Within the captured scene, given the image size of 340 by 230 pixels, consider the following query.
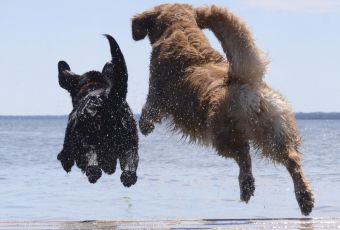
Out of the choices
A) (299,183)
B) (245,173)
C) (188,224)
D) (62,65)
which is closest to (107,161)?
(62,65)

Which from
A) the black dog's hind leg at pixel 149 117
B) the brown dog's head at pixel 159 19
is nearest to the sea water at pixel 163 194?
the black dog's hind leg at pixel 149 117

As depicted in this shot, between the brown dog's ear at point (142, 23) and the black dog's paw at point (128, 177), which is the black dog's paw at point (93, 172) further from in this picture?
the brown dog's ear at point (142, 23)

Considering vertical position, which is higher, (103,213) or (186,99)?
(186,99)

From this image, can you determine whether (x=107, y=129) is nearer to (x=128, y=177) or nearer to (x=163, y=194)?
(x=128, y=177)

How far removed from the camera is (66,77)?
28.2ft

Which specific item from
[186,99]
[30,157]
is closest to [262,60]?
[186,99]

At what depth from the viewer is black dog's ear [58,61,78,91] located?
8.60 meters

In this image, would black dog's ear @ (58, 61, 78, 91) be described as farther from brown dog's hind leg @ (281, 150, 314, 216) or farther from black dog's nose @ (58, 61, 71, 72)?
brown dog's hind leg @ (281, 150, 314, 216)

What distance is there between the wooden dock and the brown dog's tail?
1.26 m

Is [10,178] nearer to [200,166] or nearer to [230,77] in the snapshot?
[200,166]

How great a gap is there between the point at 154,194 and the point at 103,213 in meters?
2.16

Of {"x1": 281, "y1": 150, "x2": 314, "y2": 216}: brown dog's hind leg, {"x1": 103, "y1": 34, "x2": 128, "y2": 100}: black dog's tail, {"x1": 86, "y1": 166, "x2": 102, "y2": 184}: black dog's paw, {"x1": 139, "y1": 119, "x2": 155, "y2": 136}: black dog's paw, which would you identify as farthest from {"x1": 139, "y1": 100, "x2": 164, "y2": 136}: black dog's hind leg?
{"x1": 281, "y1": 150, "x2": 314, "y2": 216}: brown dog's hind leg

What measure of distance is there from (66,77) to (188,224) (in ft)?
8.86

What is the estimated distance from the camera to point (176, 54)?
7992 mm
